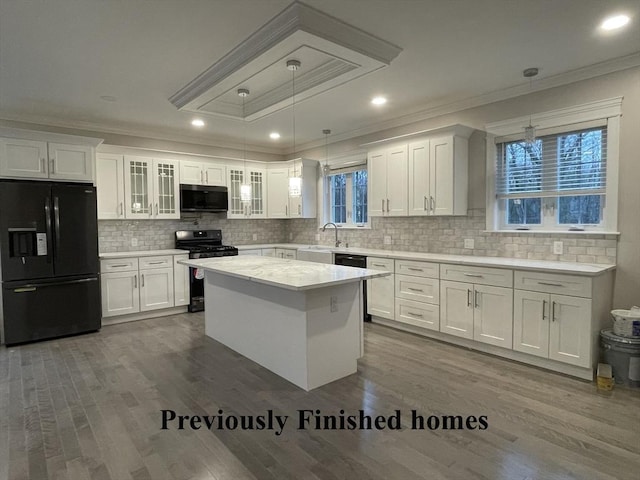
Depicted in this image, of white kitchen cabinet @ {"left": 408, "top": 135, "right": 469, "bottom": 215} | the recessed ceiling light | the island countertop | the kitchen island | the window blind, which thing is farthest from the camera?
white kitchen cabinet @ {"left": 408, "top": 135, "right": 469, "bottom": 215}

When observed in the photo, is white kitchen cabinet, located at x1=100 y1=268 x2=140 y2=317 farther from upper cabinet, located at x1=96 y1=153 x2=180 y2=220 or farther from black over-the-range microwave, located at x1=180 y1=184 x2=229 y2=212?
black over-the-range microwave, located at x1=180 y1=184 x2=229 y2=212

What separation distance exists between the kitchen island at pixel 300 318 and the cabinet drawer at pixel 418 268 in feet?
3.72

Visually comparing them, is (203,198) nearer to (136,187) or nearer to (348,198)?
(136,187)

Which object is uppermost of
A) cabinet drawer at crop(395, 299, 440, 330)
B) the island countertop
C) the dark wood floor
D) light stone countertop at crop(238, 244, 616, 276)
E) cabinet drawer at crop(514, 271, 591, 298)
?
light stone countertop at crop(238, 244, 616, 276)

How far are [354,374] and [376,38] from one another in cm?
265

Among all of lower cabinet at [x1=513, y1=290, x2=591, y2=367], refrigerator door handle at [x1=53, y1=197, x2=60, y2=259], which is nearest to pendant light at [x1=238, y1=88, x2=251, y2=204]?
refrigerator door handle at [x1=53, y1=197, x2=60, y2=259]

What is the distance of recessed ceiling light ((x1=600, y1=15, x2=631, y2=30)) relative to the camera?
98.7 inches

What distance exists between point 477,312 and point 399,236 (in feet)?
5.41

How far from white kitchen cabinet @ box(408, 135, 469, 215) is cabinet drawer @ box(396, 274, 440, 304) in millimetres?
790

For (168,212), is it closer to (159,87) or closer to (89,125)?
(89,125)

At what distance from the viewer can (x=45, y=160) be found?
4.22 m

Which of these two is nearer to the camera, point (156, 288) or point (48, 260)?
point (48, 260)

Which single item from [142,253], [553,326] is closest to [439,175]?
[553,326]

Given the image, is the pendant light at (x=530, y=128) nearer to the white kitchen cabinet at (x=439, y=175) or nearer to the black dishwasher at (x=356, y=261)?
the white kitchen cabinet at (x=439, y=175)
